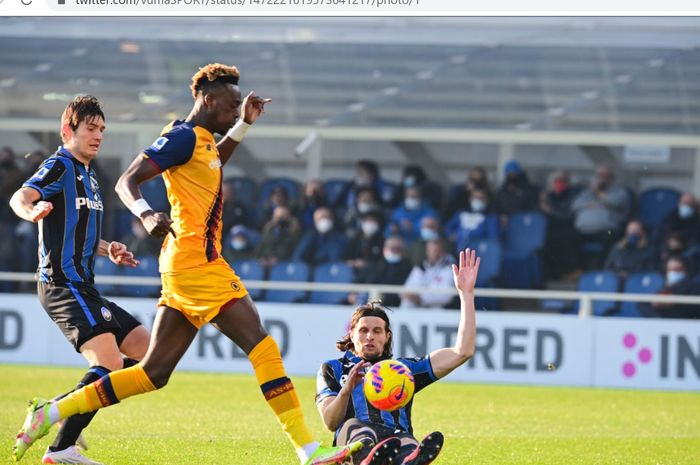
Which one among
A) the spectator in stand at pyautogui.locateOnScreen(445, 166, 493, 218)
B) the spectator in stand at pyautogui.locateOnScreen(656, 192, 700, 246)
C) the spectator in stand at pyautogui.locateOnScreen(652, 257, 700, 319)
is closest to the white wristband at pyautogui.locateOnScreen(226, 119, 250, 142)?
the spectator in stand at pyautogui.locateOnScreen(652, 257, 700, 319)

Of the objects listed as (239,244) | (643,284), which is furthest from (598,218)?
(239,244)

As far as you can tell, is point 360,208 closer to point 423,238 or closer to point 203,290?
point 423,238

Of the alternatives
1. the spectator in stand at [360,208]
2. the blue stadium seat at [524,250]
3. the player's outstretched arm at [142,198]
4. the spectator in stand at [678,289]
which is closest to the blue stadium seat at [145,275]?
the spectator in stand at [360,208]

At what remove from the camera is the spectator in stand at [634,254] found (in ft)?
56.1

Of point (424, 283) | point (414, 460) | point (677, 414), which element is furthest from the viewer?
point (424, 283)

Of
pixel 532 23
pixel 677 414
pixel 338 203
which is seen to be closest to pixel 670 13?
pixel 532 23

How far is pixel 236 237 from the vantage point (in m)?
17.9

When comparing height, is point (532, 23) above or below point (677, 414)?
above

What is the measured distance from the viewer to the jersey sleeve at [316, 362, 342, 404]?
257 inches

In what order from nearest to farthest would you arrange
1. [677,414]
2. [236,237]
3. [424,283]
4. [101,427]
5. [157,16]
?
[101,427]
[677,414]
[424,283]
[236,237]
[157,16]

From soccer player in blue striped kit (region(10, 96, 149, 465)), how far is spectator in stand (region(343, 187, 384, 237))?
10.8m

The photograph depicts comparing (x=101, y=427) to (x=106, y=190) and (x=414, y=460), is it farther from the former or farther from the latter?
(x=106, y=190)

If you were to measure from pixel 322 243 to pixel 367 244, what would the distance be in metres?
0.67

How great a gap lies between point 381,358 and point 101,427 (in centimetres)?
346
